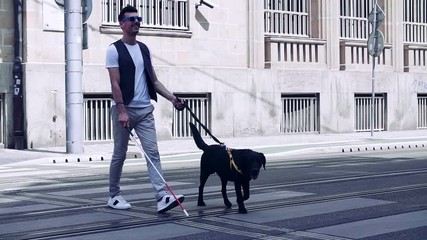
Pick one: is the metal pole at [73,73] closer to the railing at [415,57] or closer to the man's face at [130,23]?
the man's face at [130,23]

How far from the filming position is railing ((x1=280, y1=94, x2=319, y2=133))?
27516 mm

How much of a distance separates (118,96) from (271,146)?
Answer: 13.6 m

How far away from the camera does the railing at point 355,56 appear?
29266mm

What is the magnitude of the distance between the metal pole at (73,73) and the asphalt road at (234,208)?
480cm

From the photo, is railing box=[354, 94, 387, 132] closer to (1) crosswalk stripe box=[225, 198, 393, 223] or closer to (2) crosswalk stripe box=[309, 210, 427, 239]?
(1) crosswalk stripe box=[225, 198, 393, 223]

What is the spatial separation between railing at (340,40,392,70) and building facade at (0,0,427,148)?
1.6 inches

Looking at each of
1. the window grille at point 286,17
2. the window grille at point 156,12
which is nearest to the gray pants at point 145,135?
the window grille at point 156,12

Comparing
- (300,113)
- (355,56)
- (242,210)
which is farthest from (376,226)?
(355,56)

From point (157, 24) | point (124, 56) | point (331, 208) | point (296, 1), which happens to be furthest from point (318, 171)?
point (296, 1)

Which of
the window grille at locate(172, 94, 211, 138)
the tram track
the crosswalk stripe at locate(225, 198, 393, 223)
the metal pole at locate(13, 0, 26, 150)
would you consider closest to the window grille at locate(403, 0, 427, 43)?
the window grille at locate(172, 94, 211, 138)

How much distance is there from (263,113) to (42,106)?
763 centimetres

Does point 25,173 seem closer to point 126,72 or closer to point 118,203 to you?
point 118,203

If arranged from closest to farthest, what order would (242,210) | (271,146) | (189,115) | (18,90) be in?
1. (242,210)
2. (18,90)
3. (271,146)
4. (189,115)

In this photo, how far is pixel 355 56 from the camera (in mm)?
29672
